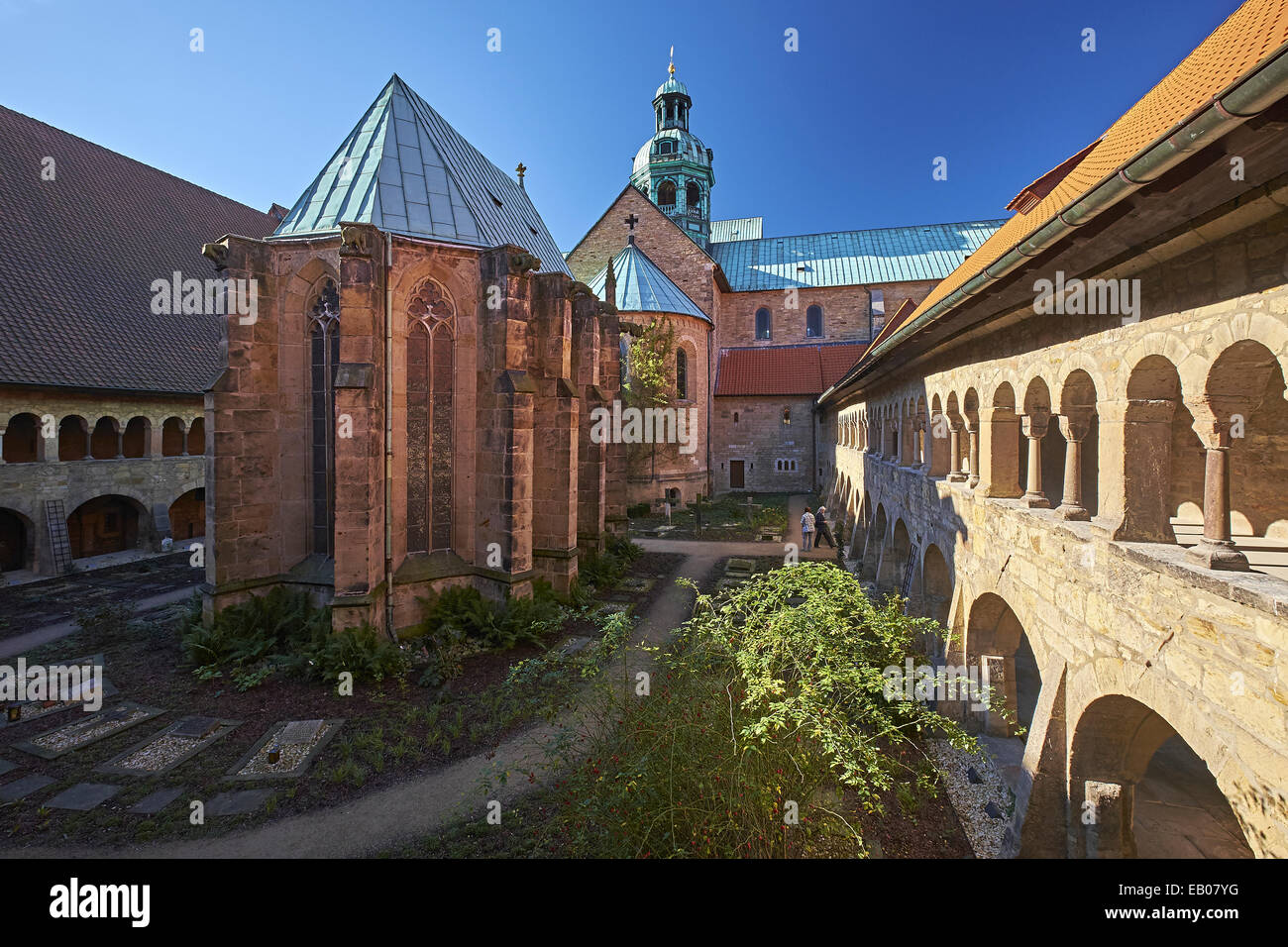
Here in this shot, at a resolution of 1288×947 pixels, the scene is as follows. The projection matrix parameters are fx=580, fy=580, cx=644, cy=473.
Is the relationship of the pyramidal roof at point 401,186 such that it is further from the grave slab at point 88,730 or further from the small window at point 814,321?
the small window at point 814,321

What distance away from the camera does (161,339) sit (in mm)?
18453

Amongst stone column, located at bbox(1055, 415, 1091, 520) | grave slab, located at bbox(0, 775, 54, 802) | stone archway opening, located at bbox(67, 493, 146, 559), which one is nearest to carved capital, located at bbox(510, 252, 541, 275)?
stone column, located at bbox(1055, 415, 1091, 520)

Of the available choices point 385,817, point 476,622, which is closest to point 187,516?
point 476,622

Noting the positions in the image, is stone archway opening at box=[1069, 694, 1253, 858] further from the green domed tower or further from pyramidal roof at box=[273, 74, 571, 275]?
the green domed tower

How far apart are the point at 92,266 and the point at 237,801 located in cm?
1958

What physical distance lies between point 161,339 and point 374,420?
14.8 meters

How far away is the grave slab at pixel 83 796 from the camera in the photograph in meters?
5.81

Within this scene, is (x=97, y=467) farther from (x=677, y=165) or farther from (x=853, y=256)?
(x=853, y=256)

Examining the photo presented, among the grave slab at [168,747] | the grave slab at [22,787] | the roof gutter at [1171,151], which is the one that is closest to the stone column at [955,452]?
the roof gutter at [1171,151]

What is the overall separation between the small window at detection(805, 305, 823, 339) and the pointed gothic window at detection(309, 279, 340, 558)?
2997cm

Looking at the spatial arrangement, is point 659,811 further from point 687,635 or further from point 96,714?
point 96,714

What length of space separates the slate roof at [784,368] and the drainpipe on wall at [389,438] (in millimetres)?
23998

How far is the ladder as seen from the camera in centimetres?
1483
